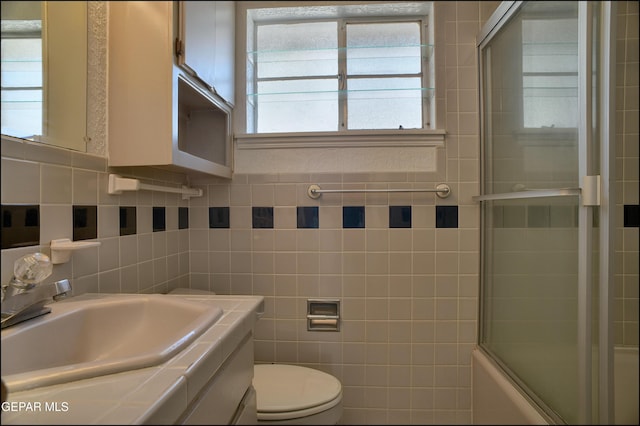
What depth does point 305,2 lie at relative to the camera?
1536 millimetres

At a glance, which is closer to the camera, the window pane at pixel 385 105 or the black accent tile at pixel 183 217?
the black accent tile at pixel 183 217

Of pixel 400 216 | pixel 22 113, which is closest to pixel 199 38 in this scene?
pixel 22 113

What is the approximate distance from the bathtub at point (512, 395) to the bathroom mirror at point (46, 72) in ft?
5.10

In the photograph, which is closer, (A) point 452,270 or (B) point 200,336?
(B) point 200,336

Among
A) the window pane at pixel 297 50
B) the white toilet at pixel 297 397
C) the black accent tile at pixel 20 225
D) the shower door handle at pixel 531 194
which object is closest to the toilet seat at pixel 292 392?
the white toilet at pixel 297 397

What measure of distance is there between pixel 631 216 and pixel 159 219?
153 cm

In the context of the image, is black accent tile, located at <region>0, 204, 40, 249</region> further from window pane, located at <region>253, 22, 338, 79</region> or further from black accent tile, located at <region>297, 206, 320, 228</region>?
window pane, located at <region>253, 22, 338, 79</region>

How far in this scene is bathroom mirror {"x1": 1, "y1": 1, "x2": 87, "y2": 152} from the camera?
0.71 meters

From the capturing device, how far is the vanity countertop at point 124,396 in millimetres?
378

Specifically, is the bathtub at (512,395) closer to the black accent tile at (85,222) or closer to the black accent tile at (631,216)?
the black accent tile at (631,216)

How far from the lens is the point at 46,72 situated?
0.81 m

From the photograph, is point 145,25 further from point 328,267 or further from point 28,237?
point 328,267

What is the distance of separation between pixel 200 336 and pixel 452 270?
120 centimetres

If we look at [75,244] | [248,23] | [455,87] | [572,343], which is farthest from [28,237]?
[455,87]
